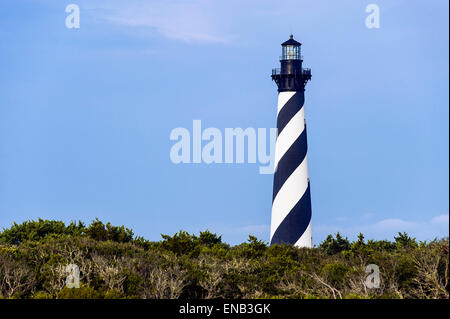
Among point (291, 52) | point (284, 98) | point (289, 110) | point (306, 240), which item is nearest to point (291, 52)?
point (291, 52)

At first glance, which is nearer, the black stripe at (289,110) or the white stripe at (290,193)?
the white stripe at (290,193)

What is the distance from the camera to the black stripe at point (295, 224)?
55.9 metres

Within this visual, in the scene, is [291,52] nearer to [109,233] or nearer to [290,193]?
[290,193]

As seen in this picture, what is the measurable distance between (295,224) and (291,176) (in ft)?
9.43

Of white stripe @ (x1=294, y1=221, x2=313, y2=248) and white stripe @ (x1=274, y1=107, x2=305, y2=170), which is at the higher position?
white stripe @ (x1=274, y1=107, x2=305, y2=170)

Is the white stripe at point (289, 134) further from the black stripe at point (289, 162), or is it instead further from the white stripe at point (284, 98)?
the white stripe at point (284, 98)

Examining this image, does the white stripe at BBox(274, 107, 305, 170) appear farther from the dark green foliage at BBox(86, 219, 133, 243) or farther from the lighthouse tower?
the dark green foliage at BBox(86, 219, 133, 243)

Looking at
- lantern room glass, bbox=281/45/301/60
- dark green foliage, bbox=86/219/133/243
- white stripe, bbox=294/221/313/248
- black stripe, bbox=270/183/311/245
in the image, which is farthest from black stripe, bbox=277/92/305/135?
dark green foliage, bbox=86/219/133/243

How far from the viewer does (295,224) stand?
55938 millimetres

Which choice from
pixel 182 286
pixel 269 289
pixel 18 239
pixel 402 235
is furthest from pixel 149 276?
pixel 402 235

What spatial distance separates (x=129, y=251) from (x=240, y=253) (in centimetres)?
718

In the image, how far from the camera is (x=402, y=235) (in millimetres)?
59031

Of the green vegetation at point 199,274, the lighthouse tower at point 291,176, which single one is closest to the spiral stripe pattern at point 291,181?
the lighthouse tower at point 291,176

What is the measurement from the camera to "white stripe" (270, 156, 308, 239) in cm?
5594
